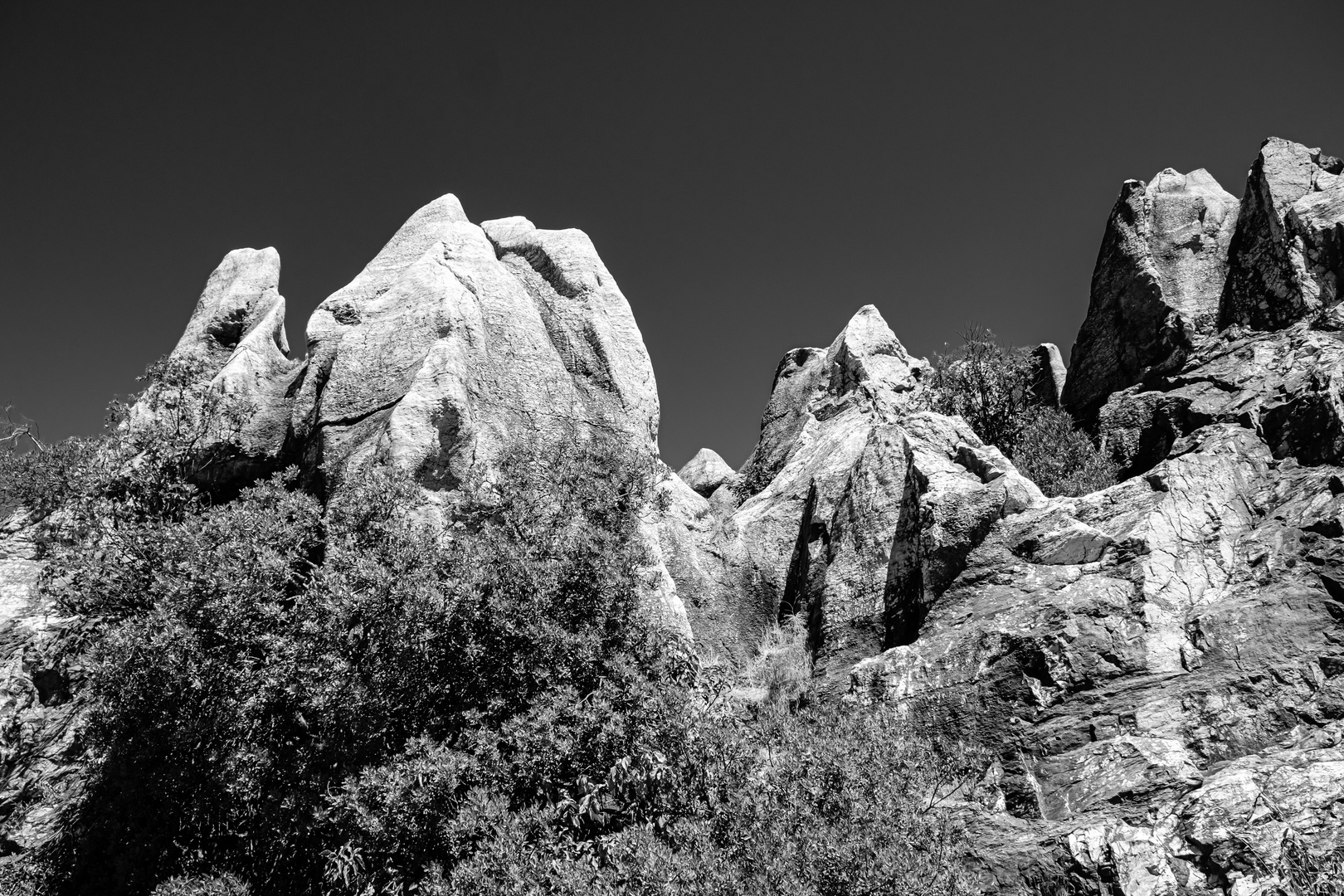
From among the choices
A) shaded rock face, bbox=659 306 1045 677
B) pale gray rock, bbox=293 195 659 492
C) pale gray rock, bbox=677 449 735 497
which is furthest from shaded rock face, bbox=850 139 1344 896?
pale gray rock, bbox=677 449 735 497

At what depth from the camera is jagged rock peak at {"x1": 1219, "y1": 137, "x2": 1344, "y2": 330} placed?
25891mm

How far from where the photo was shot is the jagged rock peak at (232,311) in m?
32.2

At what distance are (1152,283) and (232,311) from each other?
33.4m

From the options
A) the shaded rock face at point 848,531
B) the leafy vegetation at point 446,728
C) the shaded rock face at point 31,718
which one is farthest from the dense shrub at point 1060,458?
the shaded rock face at point 31,718

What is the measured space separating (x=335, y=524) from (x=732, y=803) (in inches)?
351

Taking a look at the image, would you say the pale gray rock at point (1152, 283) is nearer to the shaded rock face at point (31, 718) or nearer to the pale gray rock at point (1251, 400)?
the pale gray rock at point (1251, 400)

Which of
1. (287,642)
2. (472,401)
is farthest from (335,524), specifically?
(472,401)

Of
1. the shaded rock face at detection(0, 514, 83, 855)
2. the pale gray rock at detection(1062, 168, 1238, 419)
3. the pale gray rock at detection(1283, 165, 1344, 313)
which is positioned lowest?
the shaded rock face at detection(0, 514, 83, 855)

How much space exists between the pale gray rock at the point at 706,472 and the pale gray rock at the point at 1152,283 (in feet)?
63.6

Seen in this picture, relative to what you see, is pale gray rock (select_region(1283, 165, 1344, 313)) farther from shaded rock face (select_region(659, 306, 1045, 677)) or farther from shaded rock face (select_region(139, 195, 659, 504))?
shaded rock face (select_region(139, 195, 659, 504))

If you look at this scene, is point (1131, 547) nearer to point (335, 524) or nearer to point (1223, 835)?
point (1223, 835)

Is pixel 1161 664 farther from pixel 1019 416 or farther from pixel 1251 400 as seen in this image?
pixel 1019 416

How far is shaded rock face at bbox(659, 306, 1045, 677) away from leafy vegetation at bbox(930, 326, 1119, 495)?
2853mm

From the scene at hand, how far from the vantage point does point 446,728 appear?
14.8m
